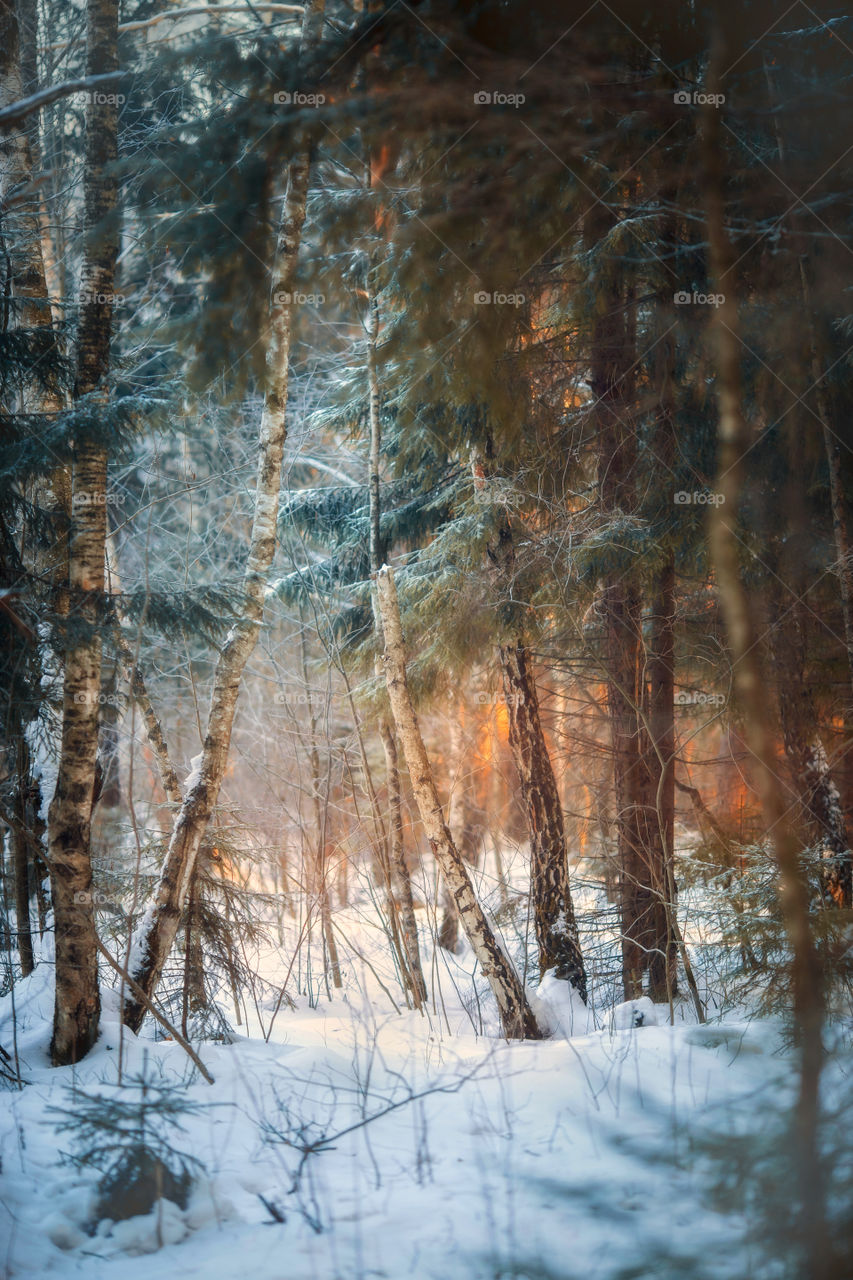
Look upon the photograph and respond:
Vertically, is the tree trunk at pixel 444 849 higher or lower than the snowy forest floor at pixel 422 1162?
higher

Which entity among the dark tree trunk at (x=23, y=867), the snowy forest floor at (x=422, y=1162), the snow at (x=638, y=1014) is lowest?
the snow at (x=638, y=1014)

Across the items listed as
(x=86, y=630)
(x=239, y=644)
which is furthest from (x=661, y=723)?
(x=86, y=630)

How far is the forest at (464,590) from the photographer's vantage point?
2.81 m

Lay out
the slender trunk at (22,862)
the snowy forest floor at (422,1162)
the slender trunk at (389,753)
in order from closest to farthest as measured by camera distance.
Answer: the snowy forest floor at (422,1162)
the slender trunk at (22,862)
the slender trunk at (389,753)

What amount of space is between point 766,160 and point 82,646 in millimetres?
5018

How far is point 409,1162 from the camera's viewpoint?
9.90 ft

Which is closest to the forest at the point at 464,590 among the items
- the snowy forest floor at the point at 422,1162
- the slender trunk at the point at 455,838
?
the snowy forest floor at the point at 422,1162

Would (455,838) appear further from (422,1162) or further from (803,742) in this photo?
(422,1162)

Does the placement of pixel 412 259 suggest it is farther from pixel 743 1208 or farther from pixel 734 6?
pixel 743 1208

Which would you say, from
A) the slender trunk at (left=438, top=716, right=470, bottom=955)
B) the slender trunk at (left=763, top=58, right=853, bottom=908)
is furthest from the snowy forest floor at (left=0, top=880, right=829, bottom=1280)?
the slender trunk at (left=438, top=716, right=470, bottom=955)

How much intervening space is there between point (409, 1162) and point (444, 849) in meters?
3.07

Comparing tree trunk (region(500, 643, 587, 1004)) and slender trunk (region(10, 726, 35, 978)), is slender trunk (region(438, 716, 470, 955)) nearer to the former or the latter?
tree trunk (region(500, 643, 587, 1004))

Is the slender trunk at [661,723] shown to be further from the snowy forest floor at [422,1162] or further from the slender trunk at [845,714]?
the snowy forest floor at [422,1162]

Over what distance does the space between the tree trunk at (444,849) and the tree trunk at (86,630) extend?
2.26 metres
